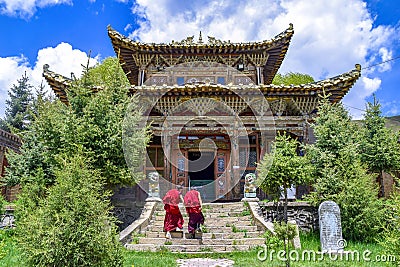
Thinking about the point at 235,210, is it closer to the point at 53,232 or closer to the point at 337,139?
the point at 337,139

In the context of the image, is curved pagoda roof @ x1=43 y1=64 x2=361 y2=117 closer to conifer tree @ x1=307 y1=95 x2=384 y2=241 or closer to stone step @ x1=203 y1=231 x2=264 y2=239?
conifer tree @ x1=307 y1=95 x2=384 y2=241

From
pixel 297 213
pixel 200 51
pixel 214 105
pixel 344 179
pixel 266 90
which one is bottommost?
pixel 297 213

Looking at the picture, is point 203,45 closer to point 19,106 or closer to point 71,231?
point 71,231

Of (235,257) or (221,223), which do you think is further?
(221,223)

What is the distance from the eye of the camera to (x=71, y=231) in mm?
4527

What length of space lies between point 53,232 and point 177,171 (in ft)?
29.6

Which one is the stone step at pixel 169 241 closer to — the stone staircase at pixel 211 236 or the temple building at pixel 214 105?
the stone staircase at pixel 211 236

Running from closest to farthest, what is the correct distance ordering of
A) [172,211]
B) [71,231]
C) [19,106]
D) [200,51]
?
1. [71,231]
2. [172,211]
3. [200,51]
4. [19,106]

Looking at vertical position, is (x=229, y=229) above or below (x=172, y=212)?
below

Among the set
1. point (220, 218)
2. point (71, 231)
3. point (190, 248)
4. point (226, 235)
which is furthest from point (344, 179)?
point (71, 231)

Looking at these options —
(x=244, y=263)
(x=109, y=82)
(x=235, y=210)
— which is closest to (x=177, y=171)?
(x=235, y=210)

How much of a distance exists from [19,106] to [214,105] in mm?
19521

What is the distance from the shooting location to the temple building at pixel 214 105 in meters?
12.3

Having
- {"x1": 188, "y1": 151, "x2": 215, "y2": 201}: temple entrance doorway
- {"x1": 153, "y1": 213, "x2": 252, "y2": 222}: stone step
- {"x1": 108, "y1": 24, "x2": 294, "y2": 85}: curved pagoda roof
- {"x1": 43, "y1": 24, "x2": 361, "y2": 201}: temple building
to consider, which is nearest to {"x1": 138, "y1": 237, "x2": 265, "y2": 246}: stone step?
{"x1": 153, "y1": 213, "x2": 252, "y2": 222}: stone step
